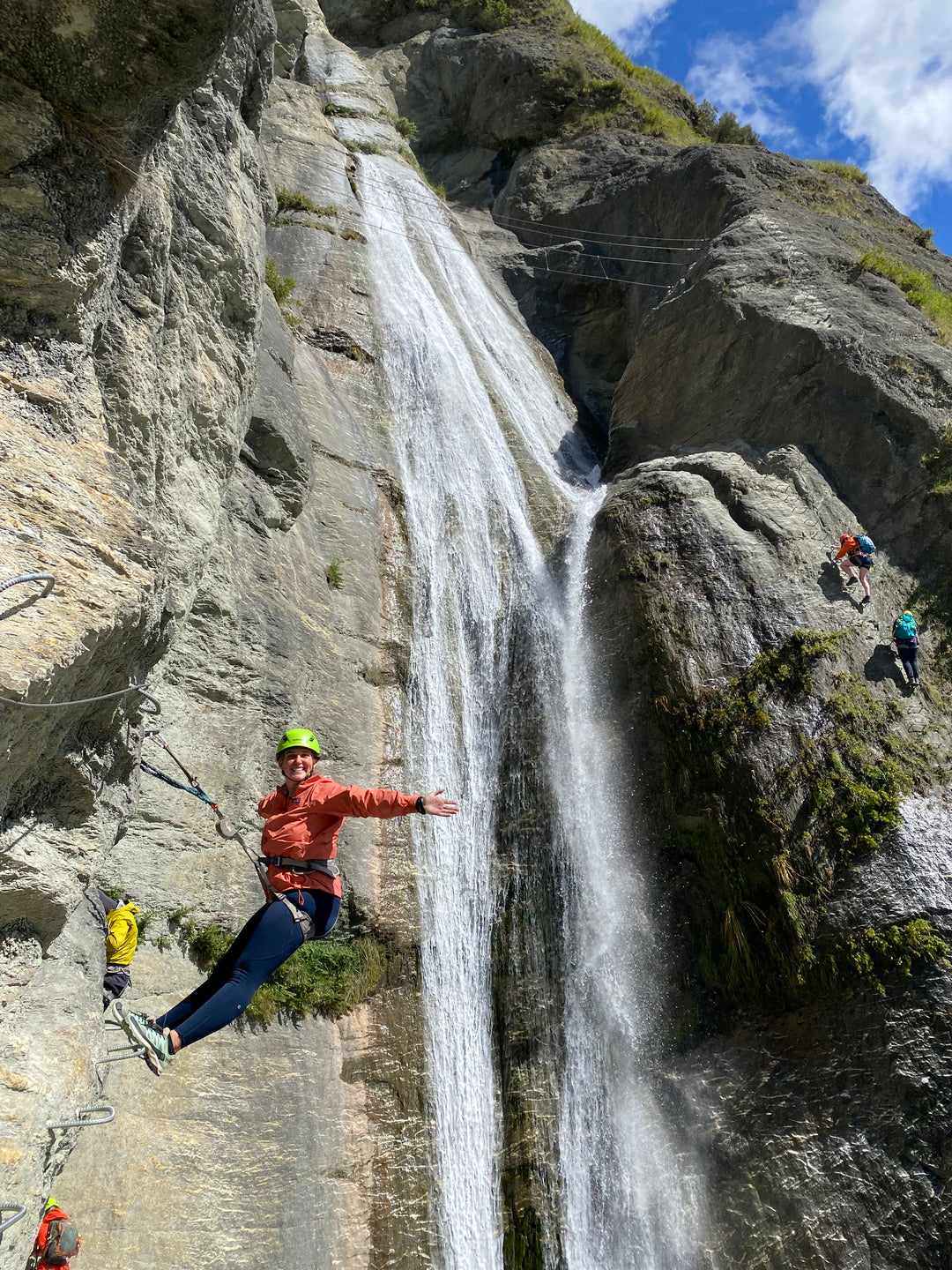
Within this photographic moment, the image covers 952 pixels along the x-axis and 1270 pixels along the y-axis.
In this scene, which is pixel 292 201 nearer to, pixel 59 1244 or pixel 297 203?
pixel 297 203

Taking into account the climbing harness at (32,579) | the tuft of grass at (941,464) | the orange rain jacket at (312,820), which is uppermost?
the tuft of grass at (941,464)

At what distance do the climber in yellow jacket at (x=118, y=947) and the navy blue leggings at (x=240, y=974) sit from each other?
6.29 ft

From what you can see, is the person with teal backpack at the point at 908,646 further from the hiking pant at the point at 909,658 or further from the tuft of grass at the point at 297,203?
the tuft of grass at the point at 297,203

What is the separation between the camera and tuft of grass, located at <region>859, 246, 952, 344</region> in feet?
52.5

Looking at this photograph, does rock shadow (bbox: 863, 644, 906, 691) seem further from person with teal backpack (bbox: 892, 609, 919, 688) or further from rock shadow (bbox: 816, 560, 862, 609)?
rock shadow (bbox: 816, 560, 862, 609)

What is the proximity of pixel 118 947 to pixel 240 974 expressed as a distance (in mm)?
2482

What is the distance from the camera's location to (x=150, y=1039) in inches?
166

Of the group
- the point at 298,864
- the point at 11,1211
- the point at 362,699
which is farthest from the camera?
the point at 362,699

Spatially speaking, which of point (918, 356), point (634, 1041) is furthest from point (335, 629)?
point (918, 356)

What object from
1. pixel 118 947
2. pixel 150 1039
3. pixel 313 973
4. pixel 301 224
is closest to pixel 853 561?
pixel 313 973

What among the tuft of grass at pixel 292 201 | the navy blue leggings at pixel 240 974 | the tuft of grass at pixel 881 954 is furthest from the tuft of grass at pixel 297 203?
the navy blue leggings at pixel 240 974

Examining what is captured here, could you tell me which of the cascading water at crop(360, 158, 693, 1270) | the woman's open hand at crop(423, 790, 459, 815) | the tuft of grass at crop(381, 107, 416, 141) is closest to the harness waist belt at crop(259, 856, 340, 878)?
the woman's open hand at crop(423, 790, 459, 815)

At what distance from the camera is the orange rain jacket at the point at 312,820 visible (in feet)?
15.9

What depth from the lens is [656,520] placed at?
42.4 feet
